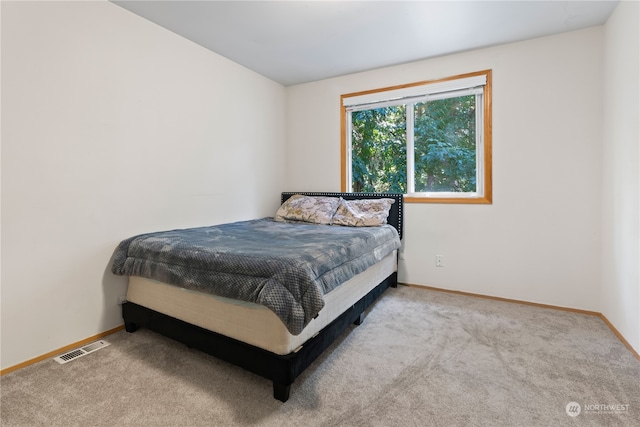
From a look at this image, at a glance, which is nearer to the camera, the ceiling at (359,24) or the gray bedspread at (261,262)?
the gray bedspread at (261,262)

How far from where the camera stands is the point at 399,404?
142 cm

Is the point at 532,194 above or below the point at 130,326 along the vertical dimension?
above

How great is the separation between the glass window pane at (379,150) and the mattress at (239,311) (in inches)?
57.1

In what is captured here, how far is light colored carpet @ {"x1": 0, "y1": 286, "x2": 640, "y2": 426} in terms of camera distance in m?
1.35

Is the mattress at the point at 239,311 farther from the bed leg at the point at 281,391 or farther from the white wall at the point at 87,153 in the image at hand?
the white wall at the point at 87,153

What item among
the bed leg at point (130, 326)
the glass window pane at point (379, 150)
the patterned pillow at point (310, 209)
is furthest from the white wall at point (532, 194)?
the bed leg at point (130, 326)

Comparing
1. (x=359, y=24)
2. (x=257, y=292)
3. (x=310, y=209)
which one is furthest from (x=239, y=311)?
(x=359, y=24)

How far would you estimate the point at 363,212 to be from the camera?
10.2ft

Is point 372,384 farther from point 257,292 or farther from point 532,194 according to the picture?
point 532,194

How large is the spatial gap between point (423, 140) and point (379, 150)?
50 centimetres

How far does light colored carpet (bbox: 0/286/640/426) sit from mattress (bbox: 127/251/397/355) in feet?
0.79

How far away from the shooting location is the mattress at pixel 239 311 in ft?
4.87

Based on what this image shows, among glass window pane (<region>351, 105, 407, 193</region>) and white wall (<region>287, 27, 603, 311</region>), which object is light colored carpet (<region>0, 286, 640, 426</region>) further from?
glass window pane (<region>351, 105, 407, 193</region>)

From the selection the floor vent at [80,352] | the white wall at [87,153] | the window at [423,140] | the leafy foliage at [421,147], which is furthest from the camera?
the leafy foliage at [421,147]
